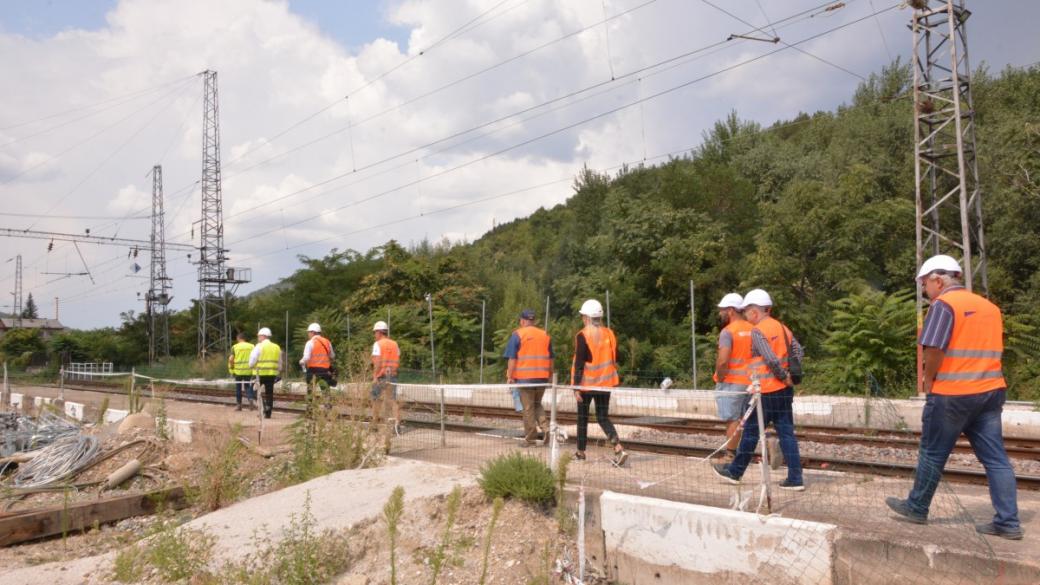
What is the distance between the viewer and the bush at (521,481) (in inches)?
261

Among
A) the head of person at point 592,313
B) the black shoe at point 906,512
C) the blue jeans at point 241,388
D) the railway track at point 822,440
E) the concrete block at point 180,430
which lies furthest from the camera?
the blue jeans at point 241,388

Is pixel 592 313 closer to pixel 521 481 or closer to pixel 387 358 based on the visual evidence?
pixel 521 481

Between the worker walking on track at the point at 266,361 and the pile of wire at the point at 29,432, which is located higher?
the worker walking on track at the point at 266,361

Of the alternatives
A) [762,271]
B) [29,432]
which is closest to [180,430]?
[29,432]

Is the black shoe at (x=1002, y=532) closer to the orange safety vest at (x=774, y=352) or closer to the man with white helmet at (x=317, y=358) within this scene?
the orange safety vest at (x=774, y=352)

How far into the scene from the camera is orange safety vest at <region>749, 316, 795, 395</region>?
674 centimetres

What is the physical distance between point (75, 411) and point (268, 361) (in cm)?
866

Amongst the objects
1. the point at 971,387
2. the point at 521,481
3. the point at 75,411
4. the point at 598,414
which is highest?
the point at 971,387

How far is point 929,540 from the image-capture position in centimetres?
500

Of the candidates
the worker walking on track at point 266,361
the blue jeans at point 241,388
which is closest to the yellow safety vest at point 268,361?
the worker walking on track at point 266,361

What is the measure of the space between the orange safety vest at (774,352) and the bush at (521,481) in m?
1.94

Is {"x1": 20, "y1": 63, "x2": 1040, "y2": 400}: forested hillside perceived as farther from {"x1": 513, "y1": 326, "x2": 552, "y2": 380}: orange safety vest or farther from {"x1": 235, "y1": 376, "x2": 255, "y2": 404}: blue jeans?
{"x1": 513, "y1": 326, "x2": 552, "y2": 380}: orange safety vest

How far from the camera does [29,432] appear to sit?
14773 millimetres

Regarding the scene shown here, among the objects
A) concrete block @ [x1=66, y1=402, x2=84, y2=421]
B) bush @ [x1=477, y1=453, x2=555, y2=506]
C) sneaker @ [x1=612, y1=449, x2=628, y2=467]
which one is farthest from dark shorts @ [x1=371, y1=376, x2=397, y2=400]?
concrete block @ [x1=66, y1=402, x2=84, y2=421]
